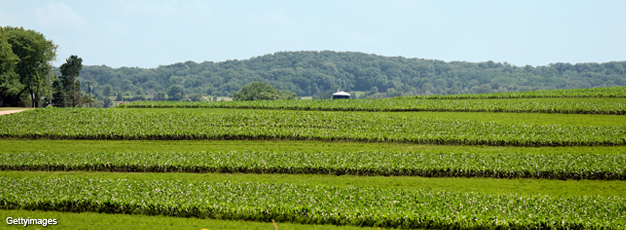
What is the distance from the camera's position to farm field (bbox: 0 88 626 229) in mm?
20531

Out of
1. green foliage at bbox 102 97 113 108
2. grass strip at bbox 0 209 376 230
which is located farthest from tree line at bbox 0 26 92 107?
green foliage at bbox 102 97 113 108

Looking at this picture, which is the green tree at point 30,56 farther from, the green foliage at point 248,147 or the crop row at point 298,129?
the green foliage at point 248,147

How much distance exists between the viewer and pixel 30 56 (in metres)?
84.4

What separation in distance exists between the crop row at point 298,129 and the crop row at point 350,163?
6.43 metres

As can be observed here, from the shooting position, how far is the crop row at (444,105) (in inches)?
1965

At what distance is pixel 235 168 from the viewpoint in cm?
2988

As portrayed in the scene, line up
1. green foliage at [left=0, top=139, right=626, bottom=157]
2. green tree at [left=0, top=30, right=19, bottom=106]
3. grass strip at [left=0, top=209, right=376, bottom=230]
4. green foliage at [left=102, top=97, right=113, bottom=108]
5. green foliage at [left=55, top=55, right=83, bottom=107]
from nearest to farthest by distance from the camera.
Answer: grass strip at [left=0, top=209, right=376, bottom=230]
green foliage at [left=0, top=139, right=626, bottom=157]
green tree at [left=0, top=30, right=19, bottom=106]
green foliage at [left=55, top=55, right=83, bottom=107]
green foliage at [left=102, top=97, right=113, bottom=108]

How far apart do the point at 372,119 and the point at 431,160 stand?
52.3ft

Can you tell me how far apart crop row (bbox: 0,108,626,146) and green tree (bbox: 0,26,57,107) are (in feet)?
142

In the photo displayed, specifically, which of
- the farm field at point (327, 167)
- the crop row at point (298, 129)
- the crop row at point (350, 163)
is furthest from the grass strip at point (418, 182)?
the crop row at point (298, 129)

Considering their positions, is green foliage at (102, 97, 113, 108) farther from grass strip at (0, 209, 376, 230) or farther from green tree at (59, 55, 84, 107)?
grass strip at (0, 209, 376, 230)

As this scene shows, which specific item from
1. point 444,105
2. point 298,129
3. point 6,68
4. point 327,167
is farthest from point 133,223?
point 6,68

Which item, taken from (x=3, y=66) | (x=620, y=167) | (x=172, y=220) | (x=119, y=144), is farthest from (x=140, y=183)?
(x=3, y=66)

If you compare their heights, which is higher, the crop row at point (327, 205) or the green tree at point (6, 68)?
the green tree at point (6, 68)
